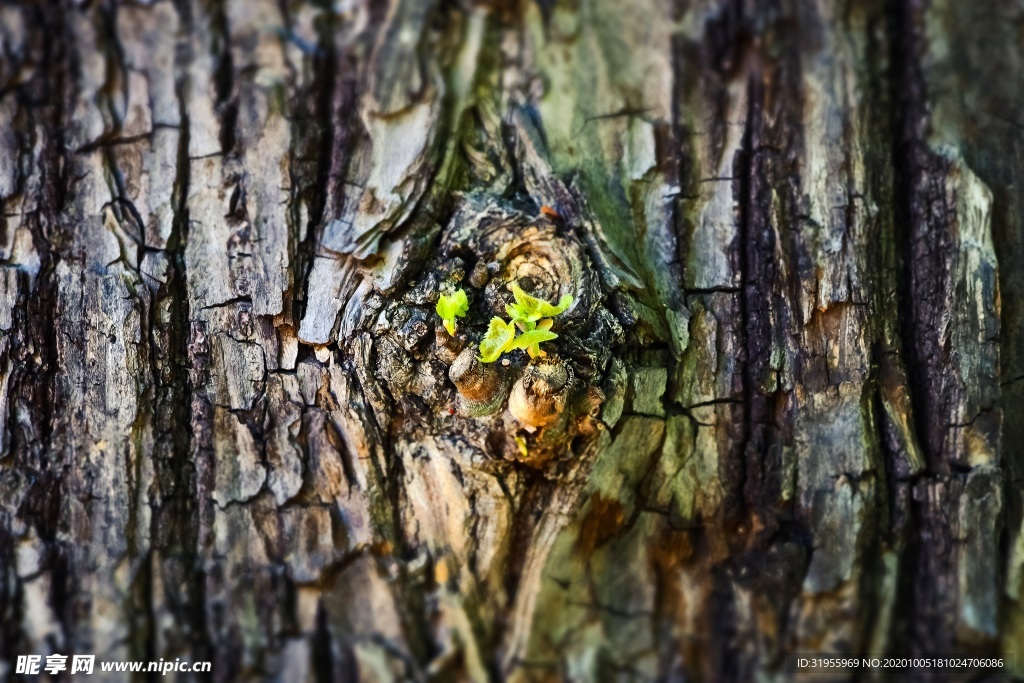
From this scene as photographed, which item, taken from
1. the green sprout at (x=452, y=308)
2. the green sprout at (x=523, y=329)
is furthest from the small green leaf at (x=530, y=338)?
the green sprout at (x=452, y=308)

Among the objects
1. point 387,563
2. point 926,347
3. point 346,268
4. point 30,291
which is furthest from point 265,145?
point 926,347

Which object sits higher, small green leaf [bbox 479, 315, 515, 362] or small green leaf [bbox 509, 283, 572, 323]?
small green leaf [bbox 509, 283, 572, 323]

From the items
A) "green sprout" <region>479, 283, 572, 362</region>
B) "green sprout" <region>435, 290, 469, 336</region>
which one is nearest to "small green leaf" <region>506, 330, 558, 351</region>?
"green sprout" <region>479, 283, 572, 362</region>

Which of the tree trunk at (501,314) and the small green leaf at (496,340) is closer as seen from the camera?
the small green leaf at (496,340)

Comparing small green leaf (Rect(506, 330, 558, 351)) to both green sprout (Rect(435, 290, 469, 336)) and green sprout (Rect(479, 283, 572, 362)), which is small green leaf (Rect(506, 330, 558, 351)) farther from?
green sprout (Rect(435, 290, 469, 336))

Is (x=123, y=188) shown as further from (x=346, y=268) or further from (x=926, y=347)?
(x=926, y=347)

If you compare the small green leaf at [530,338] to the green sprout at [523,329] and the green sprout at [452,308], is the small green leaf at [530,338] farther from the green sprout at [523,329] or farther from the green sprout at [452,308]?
the green sprout at [452,308]
